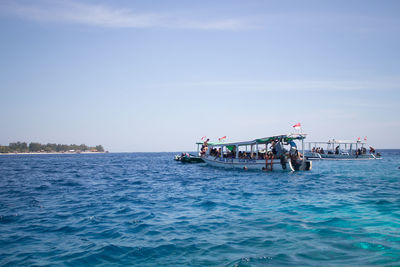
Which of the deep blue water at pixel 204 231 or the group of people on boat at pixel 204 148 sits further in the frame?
the group of people on boat at pixel 204 148

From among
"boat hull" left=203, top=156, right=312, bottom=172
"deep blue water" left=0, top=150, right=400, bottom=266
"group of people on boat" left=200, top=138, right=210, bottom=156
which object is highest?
"group of people on boat" left=200, top=138, right=210, bottom=156

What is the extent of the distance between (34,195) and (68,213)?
23.2 feet

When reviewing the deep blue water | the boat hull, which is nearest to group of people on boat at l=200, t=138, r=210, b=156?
the boat hull

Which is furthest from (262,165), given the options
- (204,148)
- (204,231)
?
(204,231)

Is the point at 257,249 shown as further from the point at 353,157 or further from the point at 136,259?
the point at 353,157

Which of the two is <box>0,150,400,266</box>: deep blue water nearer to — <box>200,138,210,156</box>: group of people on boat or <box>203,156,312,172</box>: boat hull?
<box>203,156,312,172</box>: boat hull

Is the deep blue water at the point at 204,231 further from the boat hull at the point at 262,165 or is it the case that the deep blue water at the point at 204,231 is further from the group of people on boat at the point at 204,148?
the group of people on boat at the point at 204,148

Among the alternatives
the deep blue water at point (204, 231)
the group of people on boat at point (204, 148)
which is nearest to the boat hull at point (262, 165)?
the group of people on boat at point (204, 148)

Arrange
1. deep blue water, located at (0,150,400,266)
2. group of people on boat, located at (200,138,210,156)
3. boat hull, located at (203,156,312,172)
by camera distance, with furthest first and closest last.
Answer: group of people on boat, located at (200,138,210,156), boat hull, located at (203,156,312,172), deep blue water, located at (0,150,400,266)

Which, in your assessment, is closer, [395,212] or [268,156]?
[395,212]

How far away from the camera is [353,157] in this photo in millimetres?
62719

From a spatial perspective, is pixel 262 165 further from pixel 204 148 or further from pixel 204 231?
pixel 204 231

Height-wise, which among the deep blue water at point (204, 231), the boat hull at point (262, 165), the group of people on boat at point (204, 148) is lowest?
the deep blue water at point (204, 231)

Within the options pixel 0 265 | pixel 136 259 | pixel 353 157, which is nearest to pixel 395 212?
pixel 136 259
